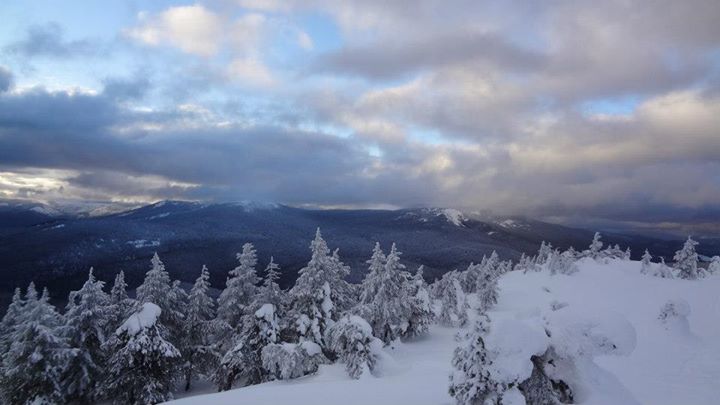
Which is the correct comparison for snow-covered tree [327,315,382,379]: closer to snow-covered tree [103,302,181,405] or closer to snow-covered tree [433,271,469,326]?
snow-covered tree [103,302,181,405]

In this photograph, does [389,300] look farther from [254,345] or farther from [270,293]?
[254,345]

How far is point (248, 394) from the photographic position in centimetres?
1886

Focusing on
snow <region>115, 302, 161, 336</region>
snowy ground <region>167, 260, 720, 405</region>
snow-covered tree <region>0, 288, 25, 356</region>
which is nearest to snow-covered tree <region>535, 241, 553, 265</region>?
snowy ground <region>167, 260, 720, 405</region>

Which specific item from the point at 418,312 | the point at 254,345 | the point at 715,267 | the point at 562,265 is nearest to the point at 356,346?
the point at 254,345

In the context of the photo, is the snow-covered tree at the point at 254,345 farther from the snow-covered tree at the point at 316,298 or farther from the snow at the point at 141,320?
the snow at the point at 141,320

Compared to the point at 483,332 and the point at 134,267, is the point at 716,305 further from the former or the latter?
the point at 134,267

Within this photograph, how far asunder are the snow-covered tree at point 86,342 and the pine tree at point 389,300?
21.6m

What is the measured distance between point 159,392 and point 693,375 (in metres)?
34.1

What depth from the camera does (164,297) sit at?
33906mm

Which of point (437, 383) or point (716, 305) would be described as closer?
point (437, 383)

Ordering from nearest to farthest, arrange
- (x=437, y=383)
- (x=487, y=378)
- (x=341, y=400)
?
(x=487, y=378), (x=341, y=400), (x=437, y=383)

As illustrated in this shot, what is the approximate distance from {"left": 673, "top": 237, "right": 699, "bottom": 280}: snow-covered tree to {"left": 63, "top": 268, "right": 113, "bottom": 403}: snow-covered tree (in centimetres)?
6593

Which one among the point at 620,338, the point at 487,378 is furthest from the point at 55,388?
the point at 620,338

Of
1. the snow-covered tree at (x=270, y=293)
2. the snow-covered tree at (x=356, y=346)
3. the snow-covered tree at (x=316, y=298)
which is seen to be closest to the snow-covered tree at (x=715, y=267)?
the snow-covered tree at (x=316, y=298)
